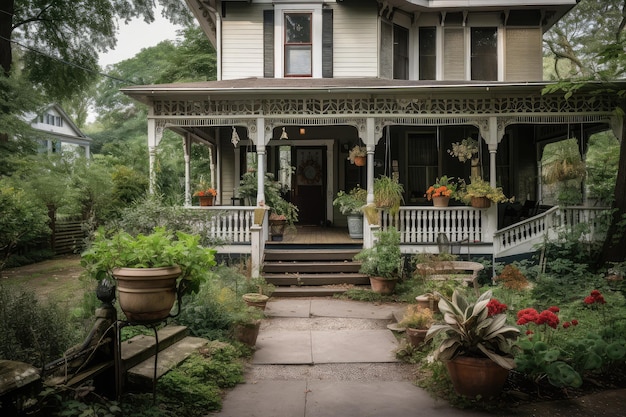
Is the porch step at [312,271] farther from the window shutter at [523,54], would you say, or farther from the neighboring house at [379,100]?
the window shutter at [523,54]

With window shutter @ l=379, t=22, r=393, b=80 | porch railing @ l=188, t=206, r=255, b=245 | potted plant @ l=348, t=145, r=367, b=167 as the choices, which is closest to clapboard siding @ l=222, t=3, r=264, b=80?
window shutter @ l=379, t=22, r=393, b=80

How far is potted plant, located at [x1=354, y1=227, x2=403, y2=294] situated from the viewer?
9391 mm

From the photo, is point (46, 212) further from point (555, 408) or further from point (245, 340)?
point (555, 408)

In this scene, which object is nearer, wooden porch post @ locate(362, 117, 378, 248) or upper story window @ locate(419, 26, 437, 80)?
wooden porch post @ locate(362, 117, 378, 248)

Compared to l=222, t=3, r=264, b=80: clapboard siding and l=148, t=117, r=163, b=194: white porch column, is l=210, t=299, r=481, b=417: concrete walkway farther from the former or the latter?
l=222, t=3, r=264, b=80: clapboard siding

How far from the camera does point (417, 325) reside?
6145mm

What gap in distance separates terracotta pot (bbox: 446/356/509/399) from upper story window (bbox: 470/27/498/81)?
10.7 metres

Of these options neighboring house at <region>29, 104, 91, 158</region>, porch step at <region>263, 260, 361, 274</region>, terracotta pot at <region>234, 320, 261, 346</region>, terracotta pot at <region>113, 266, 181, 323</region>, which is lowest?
terracotta pot at <region>234, 320, 261, 346</region>

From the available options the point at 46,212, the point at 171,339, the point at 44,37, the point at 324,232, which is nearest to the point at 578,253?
the point at 324,232

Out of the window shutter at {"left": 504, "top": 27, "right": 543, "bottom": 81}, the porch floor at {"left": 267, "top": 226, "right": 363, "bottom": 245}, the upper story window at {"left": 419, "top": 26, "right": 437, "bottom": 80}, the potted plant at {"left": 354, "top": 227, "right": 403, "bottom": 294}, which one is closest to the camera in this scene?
the potted plant at {"left": 354, "top": 227, "right": 403, "bottom": 294}

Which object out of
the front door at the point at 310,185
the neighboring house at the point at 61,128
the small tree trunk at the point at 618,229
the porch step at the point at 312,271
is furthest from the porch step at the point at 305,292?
the neighboring house at the point at 61,128

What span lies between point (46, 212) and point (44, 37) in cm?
942

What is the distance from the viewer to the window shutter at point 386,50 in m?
13.1

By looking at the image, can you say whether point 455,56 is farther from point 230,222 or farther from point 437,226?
point 230,222
